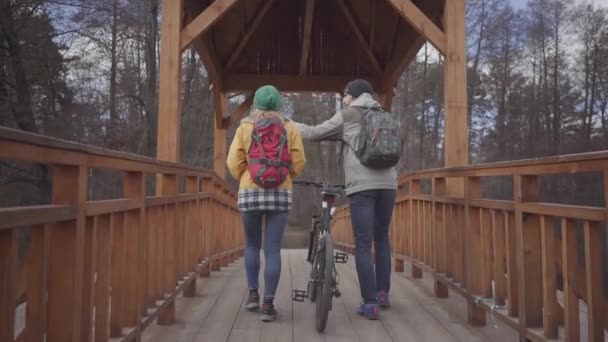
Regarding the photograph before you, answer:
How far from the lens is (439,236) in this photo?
14.8 ft

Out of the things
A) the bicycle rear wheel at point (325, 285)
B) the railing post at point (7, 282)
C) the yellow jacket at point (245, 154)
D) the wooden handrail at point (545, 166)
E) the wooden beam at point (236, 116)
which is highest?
the wooden beam at point (236, 116)

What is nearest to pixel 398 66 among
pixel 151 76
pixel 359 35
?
pixel 359 35

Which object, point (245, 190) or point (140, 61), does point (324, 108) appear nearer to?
point (140, 61)

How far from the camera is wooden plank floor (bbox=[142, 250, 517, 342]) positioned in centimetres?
342

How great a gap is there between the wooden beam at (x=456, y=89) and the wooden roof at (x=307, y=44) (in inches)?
68.2

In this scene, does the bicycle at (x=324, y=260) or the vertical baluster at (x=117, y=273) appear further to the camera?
the bicycle at (x=324, y=260)

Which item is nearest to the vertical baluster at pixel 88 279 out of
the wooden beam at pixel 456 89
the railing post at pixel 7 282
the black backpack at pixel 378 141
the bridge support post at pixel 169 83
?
the railing post at pixel 7 282

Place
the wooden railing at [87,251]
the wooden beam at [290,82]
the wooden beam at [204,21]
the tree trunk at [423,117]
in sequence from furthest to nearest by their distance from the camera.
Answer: the tree trunk at [423,117] < the wooden beam at [290,82] < the wooden beam at [204,21] < the wooden railing at [87,251]

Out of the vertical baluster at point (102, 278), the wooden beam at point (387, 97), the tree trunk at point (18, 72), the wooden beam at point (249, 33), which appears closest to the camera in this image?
the vertical baluster at point (102, 278)

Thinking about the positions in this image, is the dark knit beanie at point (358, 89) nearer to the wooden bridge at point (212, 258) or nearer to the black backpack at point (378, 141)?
the black backpack at point (378, 141)

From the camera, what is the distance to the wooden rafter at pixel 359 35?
798cm

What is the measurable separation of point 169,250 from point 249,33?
5.15 metres

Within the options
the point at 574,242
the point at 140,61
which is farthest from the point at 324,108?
the point at 574,242

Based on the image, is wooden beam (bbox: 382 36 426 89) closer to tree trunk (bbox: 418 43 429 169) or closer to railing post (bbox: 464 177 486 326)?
railing post (bbox: 464 177 486 326)
